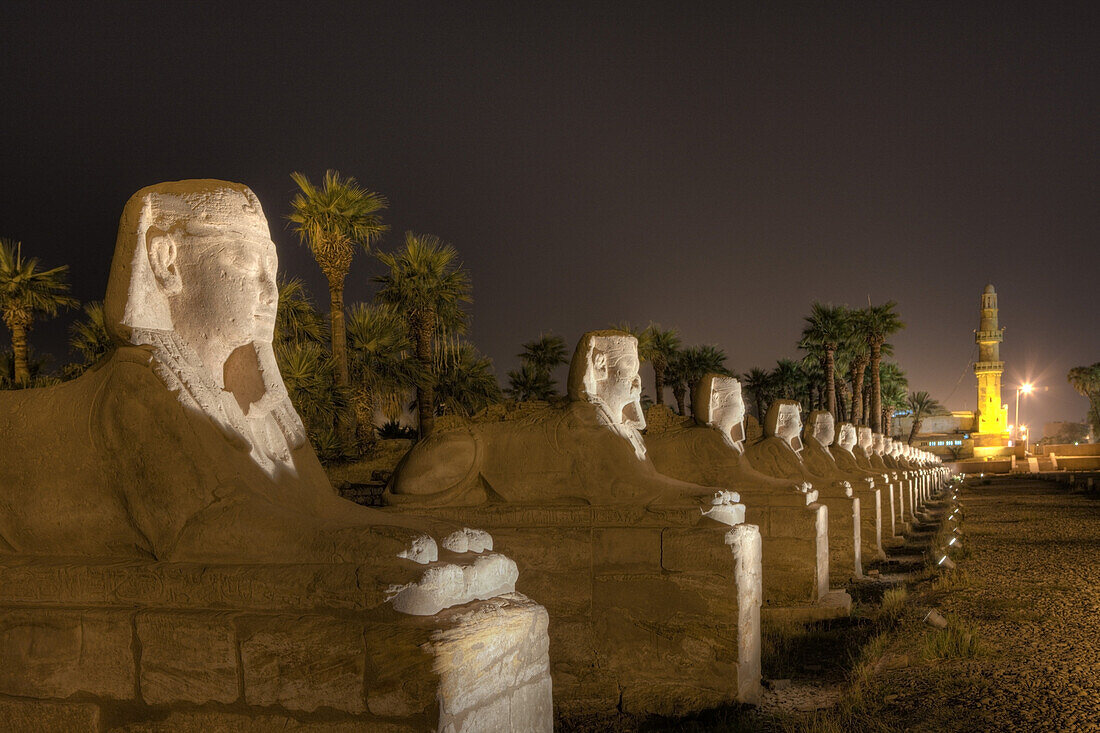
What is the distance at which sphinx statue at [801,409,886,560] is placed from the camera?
11.1 m

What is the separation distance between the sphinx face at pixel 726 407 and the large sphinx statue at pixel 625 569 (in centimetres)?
228

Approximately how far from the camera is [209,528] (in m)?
2.48

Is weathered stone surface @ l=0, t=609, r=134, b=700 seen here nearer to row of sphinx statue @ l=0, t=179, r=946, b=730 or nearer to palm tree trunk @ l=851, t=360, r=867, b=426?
row of sphinx statue @ l=0, t=179, r=946, b=730

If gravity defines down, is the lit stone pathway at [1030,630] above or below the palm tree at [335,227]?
below

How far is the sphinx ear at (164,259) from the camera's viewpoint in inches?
113

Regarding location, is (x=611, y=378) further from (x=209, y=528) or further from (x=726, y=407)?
(x=209, y=528)

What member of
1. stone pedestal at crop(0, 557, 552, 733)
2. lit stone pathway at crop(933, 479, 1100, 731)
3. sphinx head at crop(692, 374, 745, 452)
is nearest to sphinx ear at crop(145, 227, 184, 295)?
stone pedestal at crop(0, 557, 552, 733)

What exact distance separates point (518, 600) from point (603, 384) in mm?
3090

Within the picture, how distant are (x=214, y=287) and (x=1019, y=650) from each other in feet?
19.1

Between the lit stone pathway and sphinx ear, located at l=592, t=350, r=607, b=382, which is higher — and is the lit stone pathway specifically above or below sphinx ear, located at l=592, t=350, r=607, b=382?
below

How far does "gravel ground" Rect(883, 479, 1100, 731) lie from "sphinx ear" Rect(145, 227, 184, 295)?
4.09m

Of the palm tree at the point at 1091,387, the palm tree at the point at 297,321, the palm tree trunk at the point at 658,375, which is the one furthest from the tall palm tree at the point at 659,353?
the palm tree at the point at 1091,387

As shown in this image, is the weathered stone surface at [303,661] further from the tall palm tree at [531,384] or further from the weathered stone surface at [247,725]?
the tall palm tree at [531,384]

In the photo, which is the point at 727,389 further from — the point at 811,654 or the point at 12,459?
the point at 12,459
